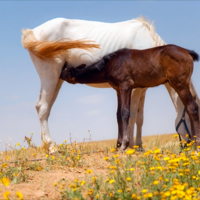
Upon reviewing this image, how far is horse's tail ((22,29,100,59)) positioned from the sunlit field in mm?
2107

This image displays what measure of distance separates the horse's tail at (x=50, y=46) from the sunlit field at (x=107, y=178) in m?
2.11

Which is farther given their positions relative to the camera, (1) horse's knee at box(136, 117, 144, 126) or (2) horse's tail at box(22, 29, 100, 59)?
(1) horse's knee at box(136, 117, 144, 126)

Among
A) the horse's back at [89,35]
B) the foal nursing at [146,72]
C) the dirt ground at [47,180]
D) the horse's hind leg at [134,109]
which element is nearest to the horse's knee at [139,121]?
the horse's hind leg at [134,109]

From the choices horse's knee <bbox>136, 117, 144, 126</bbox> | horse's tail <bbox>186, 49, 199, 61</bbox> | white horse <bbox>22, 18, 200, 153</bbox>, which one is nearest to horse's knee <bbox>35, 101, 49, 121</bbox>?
white horse <bbox>22, 18, 200, 153</bbox>

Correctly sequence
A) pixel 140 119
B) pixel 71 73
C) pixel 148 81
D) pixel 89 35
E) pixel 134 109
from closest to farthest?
Answer: pixel 148 81 < pixel 71 73 < pixel 134 109 < pixel 89 35 < pixel 140 119

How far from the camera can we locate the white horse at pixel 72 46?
23.3 ft

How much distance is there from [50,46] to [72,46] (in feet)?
1.53

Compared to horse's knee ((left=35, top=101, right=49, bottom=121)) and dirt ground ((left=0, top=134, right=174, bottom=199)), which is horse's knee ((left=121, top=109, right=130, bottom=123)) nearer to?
dirt ground ((left=0, top=134, right=174, bottom=199))

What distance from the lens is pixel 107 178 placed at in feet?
11.9

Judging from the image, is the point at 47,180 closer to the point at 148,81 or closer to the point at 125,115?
the point at 125,115

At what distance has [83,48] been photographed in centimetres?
697

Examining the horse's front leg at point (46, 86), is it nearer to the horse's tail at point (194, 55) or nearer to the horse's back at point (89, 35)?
the horse's back at point (89, 35)

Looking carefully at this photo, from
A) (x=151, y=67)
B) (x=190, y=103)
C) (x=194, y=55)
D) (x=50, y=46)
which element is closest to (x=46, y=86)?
(x=50, y=46)

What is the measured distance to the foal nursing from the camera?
20.4ft
